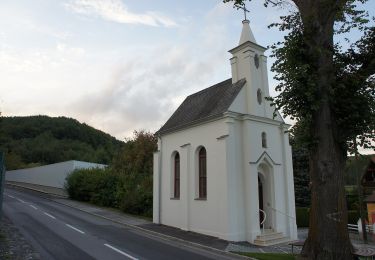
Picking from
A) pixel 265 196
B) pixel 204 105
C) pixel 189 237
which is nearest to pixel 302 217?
pixel 265 196

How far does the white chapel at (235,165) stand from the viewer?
1830cm

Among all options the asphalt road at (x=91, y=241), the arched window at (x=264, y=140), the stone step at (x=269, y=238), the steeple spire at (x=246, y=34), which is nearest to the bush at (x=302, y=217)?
the stone step at (x=269, y=238)

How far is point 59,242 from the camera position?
1452 centimetres

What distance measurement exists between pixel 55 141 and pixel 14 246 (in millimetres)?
71280

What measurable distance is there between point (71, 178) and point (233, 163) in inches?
864

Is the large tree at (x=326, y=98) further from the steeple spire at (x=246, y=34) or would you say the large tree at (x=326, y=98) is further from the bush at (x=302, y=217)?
the bush at (x=302, y=217)

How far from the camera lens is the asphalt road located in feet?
42.3

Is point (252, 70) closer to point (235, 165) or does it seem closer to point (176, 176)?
point (235, 165)

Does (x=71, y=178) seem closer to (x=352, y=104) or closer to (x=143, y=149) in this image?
(x=143, y=149)

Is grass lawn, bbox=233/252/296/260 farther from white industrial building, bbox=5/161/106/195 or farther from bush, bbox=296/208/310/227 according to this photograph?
white industrial building, bbox=5/161/106/195

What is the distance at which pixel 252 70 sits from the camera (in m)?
20.5

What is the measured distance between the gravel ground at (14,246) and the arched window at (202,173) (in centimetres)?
945

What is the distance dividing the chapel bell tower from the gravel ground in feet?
41.5

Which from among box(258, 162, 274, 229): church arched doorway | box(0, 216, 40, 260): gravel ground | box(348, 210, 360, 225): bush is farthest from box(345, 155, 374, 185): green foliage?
box(0, 216, 40, 260): gravel ground
